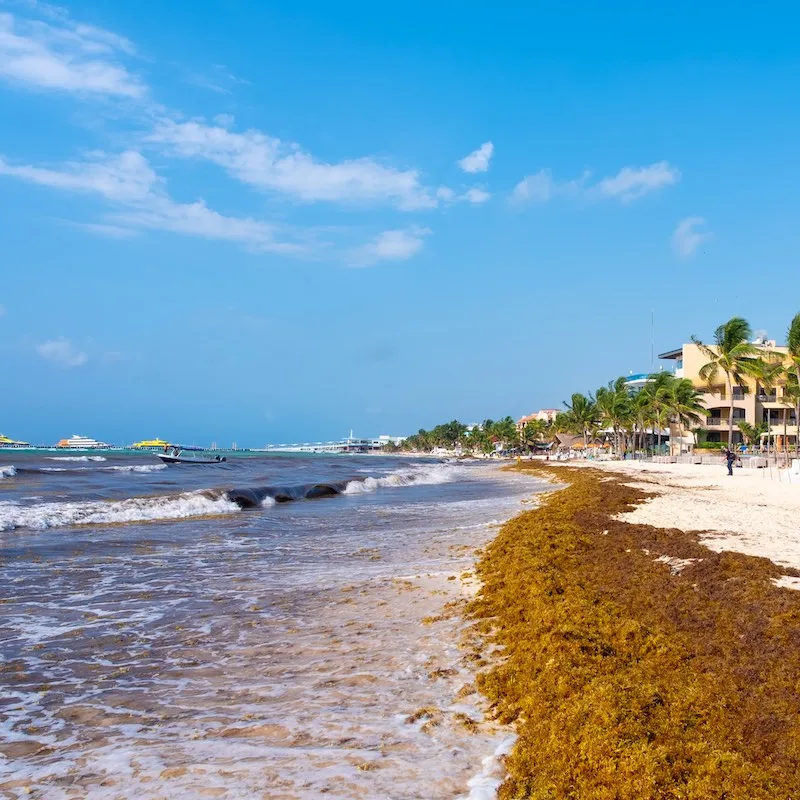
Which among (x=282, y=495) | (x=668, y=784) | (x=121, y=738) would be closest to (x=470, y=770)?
(x=668, y=784)

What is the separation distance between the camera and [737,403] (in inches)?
2968

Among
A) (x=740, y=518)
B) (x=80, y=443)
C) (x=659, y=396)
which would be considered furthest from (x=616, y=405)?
(x=80, y=443)

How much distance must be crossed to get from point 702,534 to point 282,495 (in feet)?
62.0

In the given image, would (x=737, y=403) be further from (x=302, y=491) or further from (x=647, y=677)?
(x=647, y=677)

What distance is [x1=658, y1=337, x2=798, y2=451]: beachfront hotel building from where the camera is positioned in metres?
74.2

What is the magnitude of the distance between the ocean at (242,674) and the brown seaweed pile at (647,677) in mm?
388

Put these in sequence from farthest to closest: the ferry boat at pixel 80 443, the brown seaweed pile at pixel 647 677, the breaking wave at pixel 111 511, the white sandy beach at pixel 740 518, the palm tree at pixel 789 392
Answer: the ferry boat at pixel 80 443, the palm tree at pixel 789 392, the breaking wave at pixel 111 511, the white sandy beach at pixel 740 518, the brown seaweed pile at pixel 647 677

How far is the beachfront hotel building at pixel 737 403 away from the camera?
244 feet

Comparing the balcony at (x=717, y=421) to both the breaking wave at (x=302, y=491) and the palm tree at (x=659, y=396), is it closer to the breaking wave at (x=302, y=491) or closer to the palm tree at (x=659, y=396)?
the palm tree at (x=659, y=396)

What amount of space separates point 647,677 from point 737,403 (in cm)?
8026

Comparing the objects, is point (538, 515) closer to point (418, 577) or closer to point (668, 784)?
point (418, 577)

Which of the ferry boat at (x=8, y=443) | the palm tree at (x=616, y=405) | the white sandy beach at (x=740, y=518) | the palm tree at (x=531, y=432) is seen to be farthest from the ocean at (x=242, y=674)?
the ferry boat at (x=8, y=443)

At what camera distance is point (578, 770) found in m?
3.59

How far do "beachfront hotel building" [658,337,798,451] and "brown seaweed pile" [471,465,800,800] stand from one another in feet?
244
